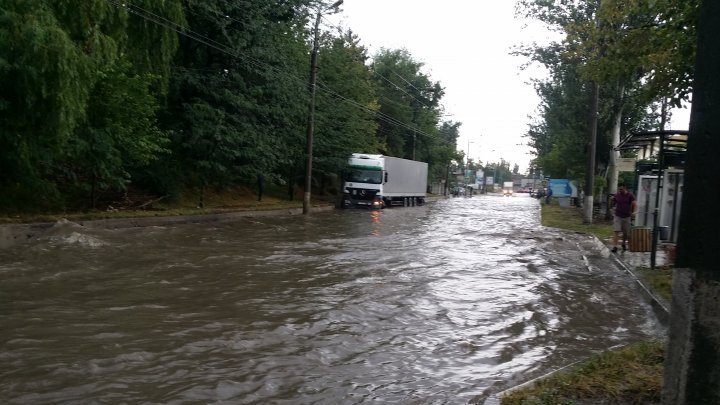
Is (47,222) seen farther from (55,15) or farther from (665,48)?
(665,48)

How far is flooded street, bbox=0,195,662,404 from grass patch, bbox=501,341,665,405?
2.60 ft

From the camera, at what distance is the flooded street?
568 cm

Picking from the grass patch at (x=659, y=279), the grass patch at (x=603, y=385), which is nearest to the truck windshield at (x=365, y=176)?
the grass patch at (x=659, y=279)

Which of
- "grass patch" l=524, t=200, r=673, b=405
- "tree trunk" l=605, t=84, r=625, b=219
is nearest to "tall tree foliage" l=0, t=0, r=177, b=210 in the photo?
"grass patch" l=524, t=200, r=673, b=405

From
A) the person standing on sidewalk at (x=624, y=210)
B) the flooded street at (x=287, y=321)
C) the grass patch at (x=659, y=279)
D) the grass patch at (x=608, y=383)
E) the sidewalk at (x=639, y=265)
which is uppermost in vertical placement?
the person standing on sidewalk at (x=624, y=210)

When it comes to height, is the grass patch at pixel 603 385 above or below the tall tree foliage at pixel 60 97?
below

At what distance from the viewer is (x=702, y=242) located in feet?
10.9

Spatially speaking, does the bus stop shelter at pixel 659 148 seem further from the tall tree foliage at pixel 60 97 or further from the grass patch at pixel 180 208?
the grass patch at pixel 180 208

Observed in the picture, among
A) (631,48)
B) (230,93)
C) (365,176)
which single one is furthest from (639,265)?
(365,176)

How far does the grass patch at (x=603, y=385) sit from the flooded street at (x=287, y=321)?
2.60 ft

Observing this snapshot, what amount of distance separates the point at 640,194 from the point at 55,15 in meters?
18.2

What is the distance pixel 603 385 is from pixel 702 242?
2.00 meters

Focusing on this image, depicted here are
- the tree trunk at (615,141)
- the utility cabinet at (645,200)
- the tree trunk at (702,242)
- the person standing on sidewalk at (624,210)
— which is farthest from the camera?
the tree trunk at (615,141)

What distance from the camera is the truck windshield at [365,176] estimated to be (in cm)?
3759
